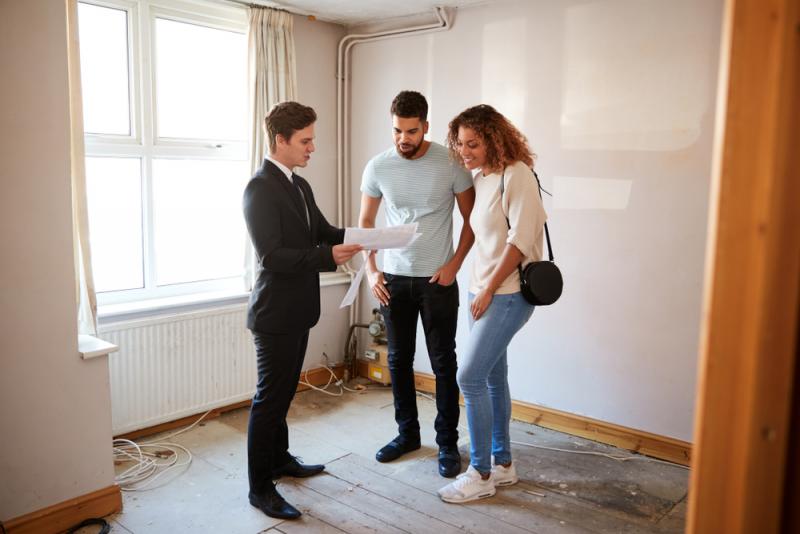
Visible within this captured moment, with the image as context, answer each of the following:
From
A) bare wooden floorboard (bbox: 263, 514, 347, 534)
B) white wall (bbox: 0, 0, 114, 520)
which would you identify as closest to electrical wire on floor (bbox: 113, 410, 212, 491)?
white wall (bbox: 0, 0, 114, 520)

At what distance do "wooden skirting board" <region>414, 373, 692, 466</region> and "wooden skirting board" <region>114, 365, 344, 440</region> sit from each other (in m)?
1.26

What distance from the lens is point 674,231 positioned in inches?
127

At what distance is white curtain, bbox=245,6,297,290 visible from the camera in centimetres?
381

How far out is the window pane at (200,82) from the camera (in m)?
3.65

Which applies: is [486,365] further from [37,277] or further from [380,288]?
[37,277]

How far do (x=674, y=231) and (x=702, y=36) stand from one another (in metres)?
0.87

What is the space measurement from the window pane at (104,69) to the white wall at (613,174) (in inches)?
70.5

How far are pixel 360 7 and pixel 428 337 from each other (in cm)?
201

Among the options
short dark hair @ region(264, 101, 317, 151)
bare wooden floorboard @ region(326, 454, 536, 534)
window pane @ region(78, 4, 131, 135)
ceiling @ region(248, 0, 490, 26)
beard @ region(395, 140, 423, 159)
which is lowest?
bare wooden floorboard @ region(326, 454, 536, 534)

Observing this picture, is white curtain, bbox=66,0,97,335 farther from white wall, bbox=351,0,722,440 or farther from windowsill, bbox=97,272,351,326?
white wall, bbox=351,0,722,440

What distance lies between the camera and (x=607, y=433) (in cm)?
350

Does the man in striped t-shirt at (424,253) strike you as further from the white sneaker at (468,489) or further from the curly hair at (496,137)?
the curly hair at (496,137)

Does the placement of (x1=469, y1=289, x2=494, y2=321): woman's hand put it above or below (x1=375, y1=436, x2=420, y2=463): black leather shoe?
above

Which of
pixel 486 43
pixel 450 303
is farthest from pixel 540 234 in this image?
pixel 486 43
